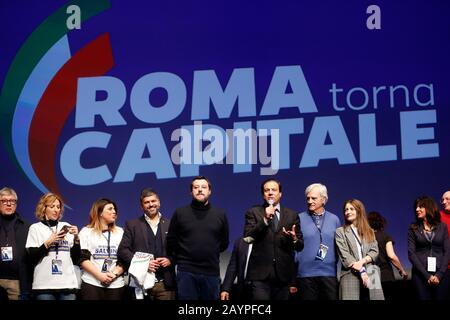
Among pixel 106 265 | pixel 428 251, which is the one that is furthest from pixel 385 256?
pixel 106 265

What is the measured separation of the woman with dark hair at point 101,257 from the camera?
243 inches

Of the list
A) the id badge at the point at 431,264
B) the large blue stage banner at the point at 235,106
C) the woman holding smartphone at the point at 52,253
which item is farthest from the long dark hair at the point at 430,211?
the woman holding smartphone at the point at 52,253

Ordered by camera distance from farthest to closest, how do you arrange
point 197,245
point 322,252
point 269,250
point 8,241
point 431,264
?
point 431,264, point 8,241, point 322,252, point 269,250, point 197,245

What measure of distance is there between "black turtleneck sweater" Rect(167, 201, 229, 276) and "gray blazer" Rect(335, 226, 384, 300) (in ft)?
3.34

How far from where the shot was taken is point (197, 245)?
238 inches

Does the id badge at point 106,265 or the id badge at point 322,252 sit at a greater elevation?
the id badge at point 322,252

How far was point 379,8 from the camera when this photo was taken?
779cm

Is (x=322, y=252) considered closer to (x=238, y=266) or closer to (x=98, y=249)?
(x=238, y=266)

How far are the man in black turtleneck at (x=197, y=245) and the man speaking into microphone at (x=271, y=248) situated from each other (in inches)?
11.1

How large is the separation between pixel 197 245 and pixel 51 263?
1.19 meters

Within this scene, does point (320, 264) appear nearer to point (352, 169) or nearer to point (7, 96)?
point (352, 169)

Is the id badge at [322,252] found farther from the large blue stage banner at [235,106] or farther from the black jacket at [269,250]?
the large blue stage banner at [235,106]

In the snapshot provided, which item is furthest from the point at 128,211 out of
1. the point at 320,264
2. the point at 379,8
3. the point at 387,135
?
the point at 379,8

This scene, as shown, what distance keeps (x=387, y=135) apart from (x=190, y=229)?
2.56m
